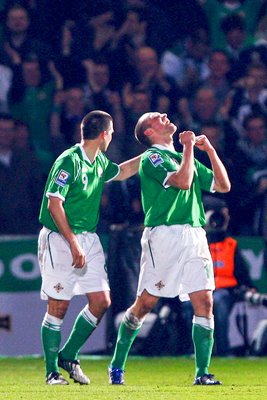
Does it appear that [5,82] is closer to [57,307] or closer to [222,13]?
[222,13]

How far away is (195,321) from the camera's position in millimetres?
8398

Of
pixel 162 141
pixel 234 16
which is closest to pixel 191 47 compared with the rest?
pixel 234 16

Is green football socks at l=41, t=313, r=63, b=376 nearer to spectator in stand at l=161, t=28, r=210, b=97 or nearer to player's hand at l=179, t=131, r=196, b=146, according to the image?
player's hand at l=179, t=131, r=196, b=146

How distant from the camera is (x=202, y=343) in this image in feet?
27.4

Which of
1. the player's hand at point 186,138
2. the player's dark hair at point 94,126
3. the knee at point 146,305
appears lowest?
the knee at point 146,305

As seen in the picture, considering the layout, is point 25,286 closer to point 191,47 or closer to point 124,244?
point 124,244

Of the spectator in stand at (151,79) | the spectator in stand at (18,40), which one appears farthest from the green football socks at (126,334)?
the spectator in stand at (18,40)

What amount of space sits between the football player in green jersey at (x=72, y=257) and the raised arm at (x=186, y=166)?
0.71 m

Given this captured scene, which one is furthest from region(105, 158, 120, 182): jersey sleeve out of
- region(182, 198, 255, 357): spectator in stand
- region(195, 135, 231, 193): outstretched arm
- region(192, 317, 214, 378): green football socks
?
region(182, 198, 255, 357): spectator in stand

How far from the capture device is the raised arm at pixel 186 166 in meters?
8.19

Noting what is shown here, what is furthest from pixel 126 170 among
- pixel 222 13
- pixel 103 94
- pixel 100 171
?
pixel 222 13

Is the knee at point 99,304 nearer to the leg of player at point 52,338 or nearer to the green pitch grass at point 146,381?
the leg of player at point 52,338

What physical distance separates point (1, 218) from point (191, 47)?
3.74 metres

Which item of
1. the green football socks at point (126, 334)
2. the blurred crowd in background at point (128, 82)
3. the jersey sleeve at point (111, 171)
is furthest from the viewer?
the blurred crowd in background at point (128, 82)
